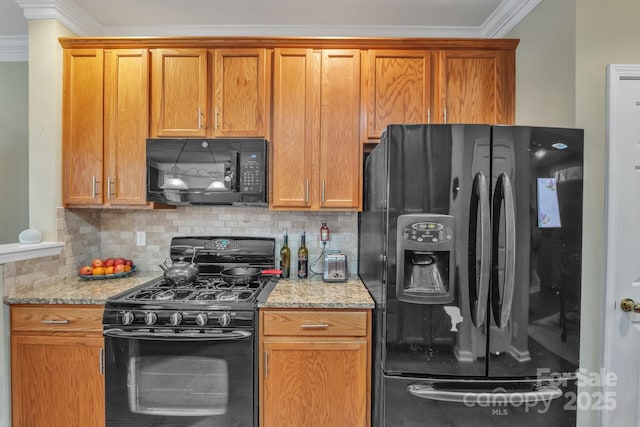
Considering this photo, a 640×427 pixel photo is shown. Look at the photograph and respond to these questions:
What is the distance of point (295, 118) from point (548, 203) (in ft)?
5.08

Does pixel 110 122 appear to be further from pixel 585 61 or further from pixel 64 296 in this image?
pixel 585 61

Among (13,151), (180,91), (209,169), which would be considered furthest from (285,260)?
(13,151)

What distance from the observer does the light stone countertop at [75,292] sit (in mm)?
1870

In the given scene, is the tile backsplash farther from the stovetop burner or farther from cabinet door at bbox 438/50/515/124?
cabinet door at bbox 438/50/515/124

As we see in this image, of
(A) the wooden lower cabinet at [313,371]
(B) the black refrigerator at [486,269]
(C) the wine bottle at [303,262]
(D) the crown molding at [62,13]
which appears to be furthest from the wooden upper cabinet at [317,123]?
(D) the crown molding at [62,13]

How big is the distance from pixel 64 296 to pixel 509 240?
7.98ft

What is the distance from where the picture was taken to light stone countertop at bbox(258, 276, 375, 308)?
6.06ft

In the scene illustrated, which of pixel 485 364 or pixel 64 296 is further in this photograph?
pixel 64 296

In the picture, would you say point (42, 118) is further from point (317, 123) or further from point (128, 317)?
point (317, 123)

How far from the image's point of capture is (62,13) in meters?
2.23

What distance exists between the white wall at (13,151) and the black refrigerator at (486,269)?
10.2ft

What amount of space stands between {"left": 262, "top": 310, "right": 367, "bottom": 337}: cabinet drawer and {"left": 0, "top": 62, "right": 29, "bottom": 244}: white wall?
2.50m

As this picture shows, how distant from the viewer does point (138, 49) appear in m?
2.24

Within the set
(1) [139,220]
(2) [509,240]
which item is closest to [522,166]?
(2) [509,240]
